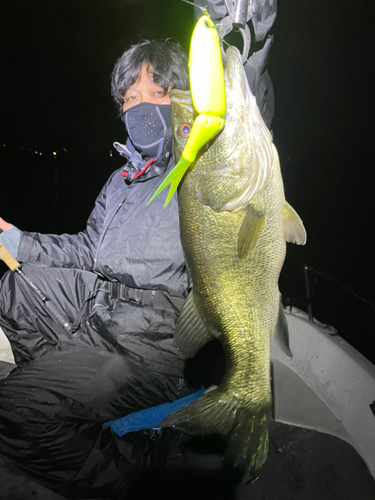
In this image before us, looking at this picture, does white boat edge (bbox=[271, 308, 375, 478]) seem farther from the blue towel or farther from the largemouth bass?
the largemouth bass

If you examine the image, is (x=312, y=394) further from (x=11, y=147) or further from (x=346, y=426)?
(x=11, y=147)

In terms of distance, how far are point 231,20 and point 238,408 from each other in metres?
1.47

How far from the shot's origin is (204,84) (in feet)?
2.75

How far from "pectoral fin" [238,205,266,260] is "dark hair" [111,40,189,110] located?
4.44 ft

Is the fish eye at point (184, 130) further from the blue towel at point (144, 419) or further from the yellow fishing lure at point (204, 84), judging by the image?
the blue towel at point (144, 419)

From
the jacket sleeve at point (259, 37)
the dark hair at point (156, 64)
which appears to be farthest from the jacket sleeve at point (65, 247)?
the jacket sleeve at point (259, 37)

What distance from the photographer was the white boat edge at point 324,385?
206 cm

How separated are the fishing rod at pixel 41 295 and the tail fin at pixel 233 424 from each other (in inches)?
47.1

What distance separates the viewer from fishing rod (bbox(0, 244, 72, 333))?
2132mm

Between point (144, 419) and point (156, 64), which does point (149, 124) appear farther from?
point (144, 419)

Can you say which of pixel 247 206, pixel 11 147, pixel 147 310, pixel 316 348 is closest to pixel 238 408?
pixel 147 310

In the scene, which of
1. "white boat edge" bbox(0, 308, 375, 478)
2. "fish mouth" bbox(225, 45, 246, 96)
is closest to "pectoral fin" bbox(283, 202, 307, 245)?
"fish mouth" bbox(225, 45, 246, 96)

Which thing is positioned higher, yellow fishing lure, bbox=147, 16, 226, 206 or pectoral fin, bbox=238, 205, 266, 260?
yellow fishing lure, bbox=147, 16, 226, 206

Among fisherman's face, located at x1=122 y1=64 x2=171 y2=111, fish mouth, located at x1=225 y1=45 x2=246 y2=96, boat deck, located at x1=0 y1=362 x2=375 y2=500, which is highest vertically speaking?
fisherman's face, located at x1=122 y1=64 x2=171 y2=111
